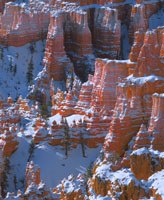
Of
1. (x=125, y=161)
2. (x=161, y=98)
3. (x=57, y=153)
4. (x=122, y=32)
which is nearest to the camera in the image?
(x=125, y=161)

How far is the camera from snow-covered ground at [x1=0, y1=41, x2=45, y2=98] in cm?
8312

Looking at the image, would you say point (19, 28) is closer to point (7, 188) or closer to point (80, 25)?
point (80, 25)

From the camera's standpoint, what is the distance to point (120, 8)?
306ft

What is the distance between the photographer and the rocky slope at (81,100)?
47000 millimetres

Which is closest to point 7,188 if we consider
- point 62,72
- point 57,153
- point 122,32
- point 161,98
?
point 57,153

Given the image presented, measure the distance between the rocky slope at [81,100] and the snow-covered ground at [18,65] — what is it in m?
0.08

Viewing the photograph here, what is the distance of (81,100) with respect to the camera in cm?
6788

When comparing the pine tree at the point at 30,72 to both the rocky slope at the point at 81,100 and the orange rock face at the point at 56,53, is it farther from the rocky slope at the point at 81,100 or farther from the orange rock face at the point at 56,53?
the orange rock face at the point at 56,53

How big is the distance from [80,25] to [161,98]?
2990 centimetres

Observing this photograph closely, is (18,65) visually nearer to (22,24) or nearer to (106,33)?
(22,24)

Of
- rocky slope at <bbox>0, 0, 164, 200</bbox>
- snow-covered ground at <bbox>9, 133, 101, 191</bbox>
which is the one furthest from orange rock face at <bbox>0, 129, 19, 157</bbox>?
snow-covered ground at <bbox>9, 133, 101, 191</bbox>

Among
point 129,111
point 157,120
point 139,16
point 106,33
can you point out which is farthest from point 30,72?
point 157,120

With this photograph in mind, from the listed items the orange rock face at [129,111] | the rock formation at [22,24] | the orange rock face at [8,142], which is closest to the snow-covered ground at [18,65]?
the rock formation at [22,24]

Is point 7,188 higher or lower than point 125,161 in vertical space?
lower
